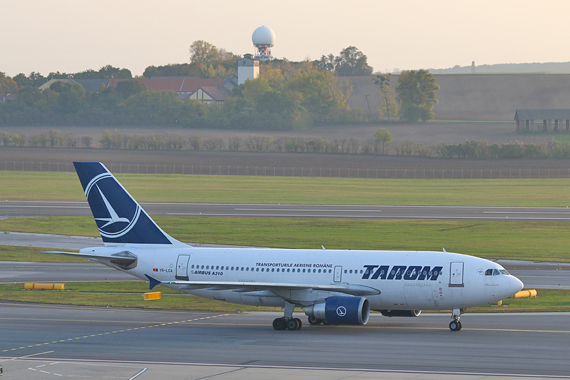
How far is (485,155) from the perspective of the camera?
176875 millimetres

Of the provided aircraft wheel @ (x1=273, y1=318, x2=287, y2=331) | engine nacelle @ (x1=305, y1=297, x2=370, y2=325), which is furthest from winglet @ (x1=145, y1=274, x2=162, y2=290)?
engine nacelle @ (x1=305, y1=297, x2=370, y2=325)

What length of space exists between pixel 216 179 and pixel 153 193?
2688 centimetres

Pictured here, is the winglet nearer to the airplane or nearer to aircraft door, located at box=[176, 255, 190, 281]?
the airplane

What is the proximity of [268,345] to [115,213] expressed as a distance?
13.3 meters

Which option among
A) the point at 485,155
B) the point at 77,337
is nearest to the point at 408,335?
the point at 77,337

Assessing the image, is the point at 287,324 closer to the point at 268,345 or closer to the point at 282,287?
the point at 282,287

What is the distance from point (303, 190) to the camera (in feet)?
429

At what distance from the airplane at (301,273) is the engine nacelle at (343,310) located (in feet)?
0.16

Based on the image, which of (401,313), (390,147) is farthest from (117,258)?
(390,147)

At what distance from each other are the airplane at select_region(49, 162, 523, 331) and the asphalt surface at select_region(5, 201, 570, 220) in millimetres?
51044

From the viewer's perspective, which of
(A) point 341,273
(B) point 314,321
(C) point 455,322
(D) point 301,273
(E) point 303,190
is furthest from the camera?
(E) point 303,190

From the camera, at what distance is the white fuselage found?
34500 mm

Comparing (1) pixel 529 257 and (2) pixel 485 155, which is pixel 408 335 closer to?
(1) pixel 529 257

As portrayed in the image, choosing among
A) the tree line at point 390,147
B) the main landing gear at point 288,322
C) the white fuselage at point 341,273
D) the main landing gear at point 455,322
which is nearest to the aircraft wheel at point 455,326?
the main landing gear at point 455,322
